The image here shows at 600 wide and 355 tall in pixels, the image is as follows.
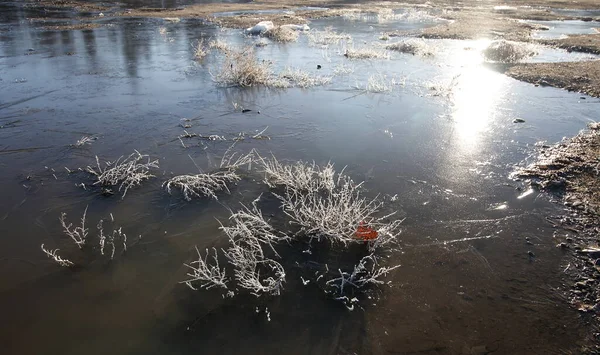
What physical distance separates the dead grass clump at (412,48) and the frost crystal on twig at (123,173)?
507 inches

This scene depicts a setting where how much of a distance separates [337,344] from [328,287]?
0.73m

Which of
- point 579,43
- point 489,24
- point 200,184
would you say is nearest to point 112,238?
point 200,184

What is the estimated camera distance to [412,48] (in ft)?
53.9

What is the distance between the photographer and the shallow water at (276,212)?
3832 millimetres

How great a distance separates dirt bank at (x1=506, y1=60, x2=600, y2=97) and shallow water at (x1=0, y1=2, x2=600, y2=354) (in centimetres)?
67

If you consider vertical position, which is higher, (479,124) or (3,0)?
(3,0)

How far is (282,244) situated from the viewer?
16.6ft

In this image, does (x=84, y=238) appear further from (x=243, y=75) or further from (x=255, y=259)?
(x=243, y=75)

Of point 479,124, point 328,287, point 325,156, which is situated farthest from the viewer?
point 479,124

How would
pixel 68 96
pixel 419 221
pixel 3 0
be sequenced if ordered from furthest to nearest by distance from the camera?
pixel 3 0
pixel 68 96
pixel 419 221

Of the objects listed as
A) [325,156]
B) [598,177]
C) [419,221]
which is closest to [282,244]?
[419,221]

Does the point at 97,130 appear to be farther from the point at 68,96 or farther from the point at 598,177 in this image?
the point at 598,177

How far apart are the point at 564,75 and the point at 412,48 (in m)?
6.01

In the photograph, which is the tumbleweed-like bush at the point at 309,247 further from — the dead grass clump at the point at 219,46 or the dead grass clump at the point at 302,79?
the dead grass clump at the point at 219,46
